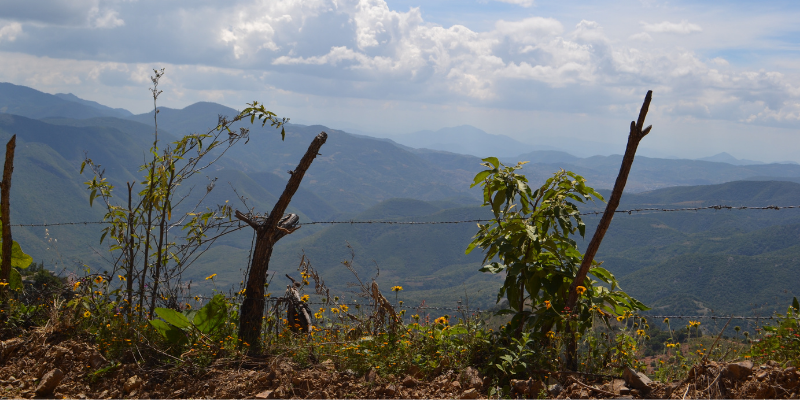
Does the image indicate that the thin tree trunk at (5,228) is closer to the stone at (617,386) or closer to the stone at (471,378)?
the stone at (471,378)

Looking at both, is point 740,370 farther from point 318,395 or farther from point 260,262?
point 260,262

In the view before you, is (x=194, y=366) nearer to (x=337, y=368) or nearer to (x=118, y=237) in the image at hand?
(x=337, y=368)

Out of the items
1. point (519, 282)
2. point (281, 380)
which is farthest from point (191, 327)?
point (519, 282)

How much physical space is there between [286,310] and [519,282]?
254 cm

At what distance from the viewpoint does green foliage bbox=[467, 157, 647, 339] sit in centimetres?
375

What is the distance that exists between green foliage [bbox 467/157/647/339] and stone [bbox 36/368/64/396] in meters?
3.51

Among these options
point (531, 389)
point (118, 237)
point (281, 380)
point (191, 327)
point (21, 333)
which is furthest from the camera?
point (118, 237)

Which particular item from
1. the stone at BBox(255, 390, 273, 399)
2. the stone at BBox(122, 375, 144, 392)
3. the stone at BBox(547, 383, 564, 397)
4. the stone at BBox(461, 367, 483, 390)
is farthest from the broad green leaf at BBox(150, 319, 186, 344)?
the stone at BBox(547, 383, 564, 397)

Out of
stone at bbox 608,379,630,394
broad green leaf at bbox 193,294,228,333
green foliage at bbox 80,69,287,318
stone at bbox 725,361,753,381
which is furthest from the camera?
green foliage at bbox 80,69,287,318

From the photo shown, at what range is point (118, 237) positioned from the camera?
194 inches

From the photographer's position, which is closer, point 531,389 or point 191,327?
point 531,389

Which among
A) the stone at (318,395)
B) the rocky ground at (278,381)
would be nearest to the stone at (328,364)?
the rocky ground at (278,381)

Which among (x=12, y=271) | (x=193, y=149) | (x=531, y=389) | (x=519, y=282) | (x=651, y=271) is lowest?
(x=651, y=271)

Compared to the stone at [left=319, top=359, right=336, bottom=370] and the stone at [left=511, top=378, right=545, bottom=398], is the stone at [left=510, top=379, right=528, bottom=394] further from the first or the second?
the stone at [left=319, top=359, right=336, bottom=370]
